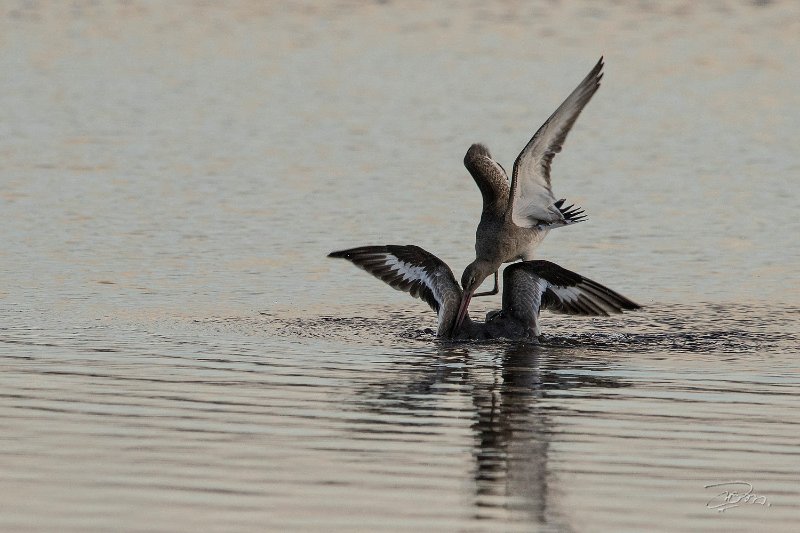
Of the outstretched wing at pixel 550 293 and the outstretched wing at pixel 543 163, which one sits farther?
the outstretched wing at pixel 543 163

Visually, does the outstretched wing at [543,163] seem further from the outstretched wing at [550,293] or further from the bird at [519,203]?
the outstretched wing at [550,293]

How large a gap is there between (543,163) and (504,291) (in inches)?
42.6

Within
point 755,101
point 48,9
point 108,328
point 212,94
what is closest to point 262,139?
point 212,94

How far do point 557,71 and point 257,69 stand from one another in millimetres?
4141

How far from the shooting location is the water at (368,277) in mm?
6820

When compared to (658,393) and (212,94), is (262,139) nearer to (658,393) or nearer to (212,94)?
(212,94)

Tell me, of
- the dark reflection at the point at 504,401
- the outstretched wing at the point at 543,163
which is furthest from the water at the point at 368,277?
the outstretched wing at the point at 543,163

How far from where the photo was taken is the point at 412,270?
11352mm

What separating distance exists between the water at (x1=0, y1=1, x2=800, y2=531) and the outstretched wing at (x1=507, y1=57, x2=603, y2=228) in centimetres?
77

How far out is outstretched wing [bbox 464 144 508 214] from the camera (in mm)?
11945

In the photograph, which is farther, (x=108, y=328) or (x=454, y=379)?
(x=108, y=328)

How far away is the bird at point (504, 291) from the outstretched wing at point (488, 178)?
890 millimetres

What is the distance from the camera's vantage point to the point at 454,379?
9383 millimetres
